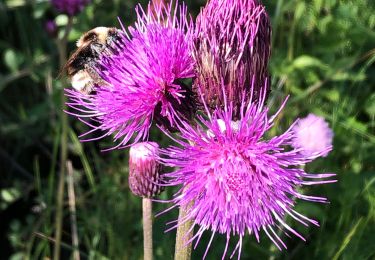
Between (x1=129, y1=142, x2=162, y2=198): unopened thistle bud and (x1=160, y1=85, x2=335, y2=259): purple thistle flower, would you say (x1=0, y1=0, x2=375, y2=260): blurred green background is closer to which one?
(x1=129, y1=142, x2=162, y2=198): unopened thistle bud

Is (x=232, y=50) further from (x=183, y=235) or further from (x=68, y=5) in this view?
(x=68, y=5)

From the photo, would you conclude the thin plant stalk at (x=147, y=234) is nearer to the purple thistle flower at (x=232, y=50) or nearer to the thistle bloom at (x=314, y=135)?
the purple thistle flower at (x=232, y=50)

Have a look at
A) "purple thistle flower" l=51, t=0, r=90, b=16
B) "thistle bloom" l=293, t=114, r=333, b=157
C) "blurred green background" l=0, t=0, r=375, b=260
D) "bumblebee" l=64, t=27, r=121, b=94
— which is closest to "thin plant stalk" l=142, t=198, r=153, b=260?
"blurred green background" l=0, t=0, r=375, b=260

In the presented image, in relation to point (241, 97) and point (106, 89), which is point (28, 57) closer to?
point (106, 89)

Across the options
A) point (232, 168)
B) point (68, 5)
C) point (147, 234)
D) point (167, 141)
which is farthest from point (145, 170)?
point (68, 5)

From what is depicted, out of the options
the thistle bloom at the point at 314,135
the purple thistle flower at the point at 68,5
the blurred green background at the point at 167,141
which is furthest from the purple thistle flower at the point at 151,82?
the purple thistle flower at the point at 68,5
